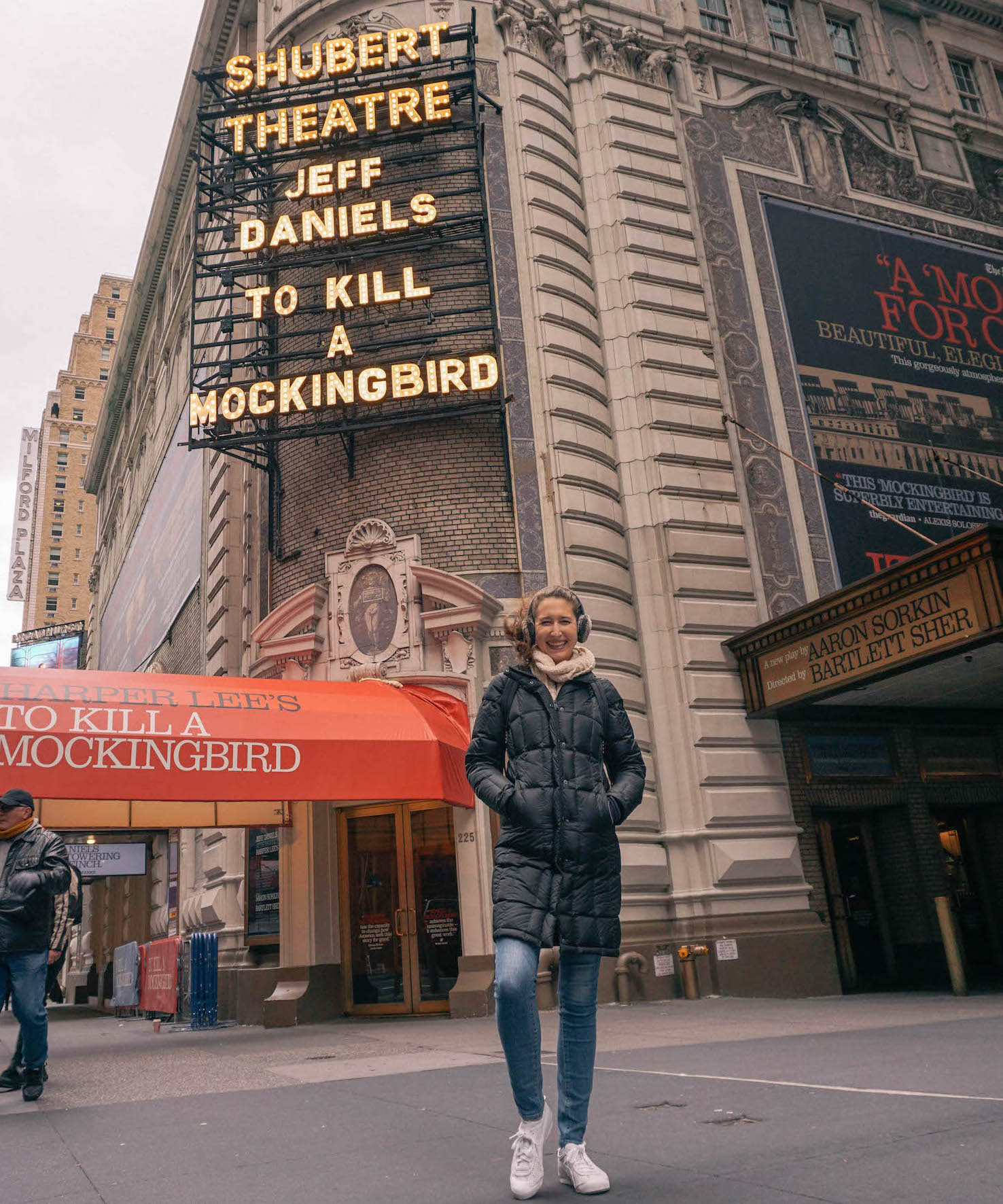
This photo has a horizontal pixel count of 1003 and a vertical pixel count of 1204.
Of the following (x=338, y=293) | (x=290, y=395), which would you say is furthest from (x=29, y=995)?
(x=338, y=293)

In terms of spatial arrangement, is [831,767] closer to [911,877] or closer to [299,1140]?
[911,877]

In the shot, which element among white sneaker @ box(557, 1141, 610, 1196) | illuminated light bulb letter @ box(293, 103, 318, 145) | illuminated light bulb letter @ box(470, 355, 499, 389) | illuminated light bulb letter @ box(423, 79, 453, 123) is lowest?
white sneaker @ box(557, 1141, 610, 1196)

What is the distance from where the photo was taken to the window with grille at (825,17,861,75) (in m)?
21.2

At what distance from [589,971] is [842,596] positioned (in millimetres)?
10065

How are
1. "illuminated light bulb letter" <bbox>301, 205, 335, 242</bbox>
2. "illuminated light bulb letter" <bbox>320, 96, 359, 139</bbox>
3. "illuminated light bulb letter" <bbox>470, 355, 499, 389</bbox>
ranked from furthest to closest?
1. "illuminated light bulb letter" <bbox>320, 96, 359, 139</bbox>
2. "illuminated light bulb letter" <bbox>301, 205, 335, 242</bbox>
3. "illuminated light bulb letter" <bbox>470, 355, 499, 389</bbox>

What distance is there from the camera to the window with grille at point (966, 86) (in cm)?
2248

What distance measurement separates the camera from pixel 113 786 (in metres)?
10.5

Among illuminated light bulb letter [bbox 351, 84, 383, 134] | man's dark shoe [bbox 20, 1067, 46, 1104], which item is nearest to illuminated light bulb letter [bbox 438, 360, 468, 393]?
illuminated light bulb letter [bbox 351, 84, 383, 134]

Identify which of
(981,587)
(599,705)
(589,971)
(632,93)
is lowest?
(589,971)

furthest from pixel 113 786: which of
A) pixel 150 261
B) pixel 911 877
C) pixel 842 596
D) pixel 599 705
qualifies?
pixel 150 261

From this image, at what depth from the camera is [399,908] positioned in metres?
13.4

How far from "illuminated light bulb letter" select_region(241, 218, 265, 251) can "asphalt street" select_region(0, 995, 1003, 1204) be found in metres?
12.6

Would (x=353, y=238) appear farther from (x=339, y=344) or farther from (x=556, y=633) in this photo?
(x=556, y=633)

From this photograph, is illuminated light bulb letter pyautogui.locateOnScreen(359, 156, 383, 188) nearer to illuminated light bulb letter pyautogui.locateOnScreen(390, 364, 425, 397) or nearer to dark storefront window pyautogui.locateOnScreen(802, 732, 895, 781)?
illuminated light bulb letter pyautogui.locateOnScreen(390, 364, 425, 397)
